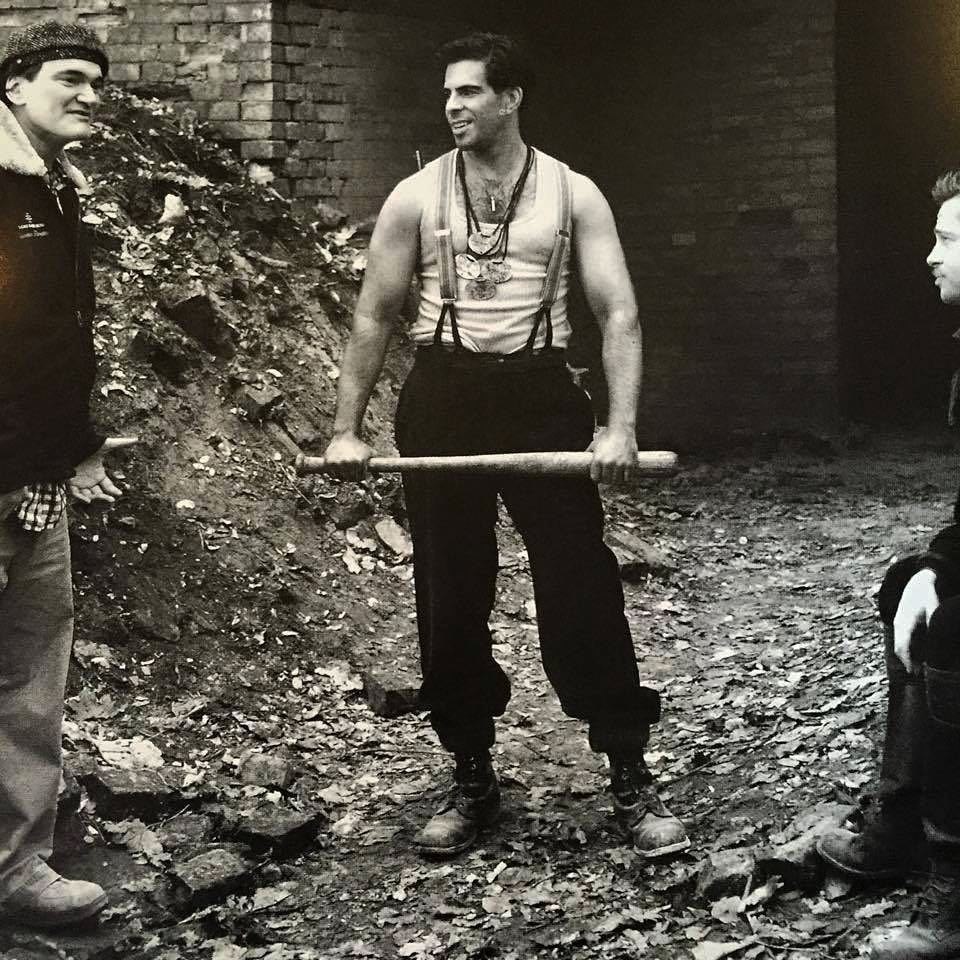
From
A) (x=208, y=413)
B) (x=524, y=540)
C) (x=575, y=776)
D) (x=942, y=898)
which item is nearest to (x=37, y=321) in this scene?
(x=524, y=540)

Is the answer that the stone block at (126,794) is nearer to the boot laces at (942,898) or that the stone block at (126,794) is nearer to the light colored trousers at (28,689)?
the light colored trousers at (28,689)

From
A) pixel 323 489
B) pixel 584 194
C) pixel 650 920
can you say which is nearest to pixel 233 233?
pixel 323 489

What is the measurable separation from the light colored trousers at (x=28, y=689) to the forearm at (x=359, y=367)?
93cm

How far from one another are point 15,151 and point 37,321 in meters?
0.40

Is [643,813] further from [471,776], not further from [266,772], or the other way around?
[266,772]

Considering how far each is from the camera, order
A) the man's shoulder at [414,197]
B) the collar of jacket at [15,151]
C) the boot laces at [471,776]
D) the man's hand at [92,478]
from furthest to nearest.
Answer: the boot laces at [471,776], the man's shoulder at [414,197], the man's hand at [92,478], the collar of jacket at [15,151]

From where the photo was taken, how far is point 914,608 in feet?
10.1

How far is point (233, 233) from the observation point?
23.3 ft

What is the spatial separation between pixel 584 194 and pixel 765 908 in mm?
2038

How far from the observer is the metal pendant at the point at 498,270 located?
3.73m

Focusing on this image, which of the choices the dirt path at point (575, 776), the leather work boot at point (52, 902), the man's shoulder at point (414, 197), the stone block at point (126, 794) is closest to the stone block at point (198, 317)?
the dirt path at point (575, 776)

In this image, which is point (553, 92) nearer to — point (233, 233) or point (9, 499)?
point (233, 233)

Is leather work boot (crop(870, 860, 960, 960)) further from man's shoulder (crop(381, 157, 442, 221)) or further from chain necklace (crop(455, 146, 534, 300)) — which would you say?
man's shoulder (crop(381, 157, 442, 221))

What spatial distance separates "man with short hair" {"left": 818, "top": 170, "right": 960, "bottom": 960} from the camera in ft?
9.55
